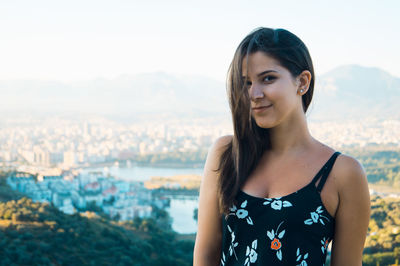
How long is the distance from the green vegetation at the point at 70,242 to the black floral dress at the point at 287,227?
3.31 m

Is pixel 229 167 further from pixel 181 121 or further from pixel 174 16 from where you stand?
pixel 181 121

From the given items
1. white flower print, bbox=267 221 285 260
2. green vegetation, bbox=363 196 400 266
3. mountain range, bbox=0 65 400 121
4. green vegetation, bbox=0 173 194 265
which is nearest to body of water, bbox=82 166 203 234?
green vegetation, bbox=0 173 194 265

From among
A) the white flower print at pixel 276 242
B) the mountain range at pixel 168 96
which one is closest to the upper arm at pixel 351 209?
the white flower print at pixel 276 242

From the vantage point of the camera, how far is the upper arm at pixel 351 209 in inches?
30.2

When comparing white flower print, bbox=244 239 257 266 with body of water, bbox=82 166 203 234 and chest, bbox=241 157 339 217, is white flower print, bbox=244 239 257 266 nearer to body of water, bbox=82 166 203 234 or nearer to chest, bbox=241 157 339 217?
chest, bbox=241 157 339 217

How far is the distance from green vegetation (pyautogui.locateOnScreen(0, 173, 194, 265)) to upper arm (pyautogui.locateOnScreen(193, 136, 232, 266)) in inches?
126

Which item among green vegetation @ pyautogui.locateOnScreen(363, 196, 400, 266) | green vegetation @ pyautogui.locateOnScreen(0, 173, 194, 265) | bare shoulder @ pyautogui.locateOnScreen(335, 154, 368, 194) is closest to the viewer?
bare shoulder @ pyautogui.locateOnScreen(335, 154, 368, 194)

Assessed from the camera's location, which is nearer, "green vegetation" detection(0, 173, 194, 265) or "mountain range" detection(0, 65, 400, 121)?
"green vegetation" detection(0, 173, 194, 265)

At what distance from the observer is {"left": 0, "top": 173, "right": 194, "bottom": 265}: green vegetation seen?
382 cm

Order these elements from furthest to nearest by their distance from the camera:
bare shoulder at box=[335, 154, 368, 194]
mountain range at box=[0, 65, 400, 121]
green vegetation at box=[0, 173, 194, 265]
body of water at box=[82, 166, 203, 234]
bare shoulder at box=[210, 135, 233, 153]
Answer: mountain range at box=[0, 65, 400, 121], body of water at box=[82, 166, 203, 234], green vegetation at box=[0, 173, 194, 265], bare shoulder at box=[210, 135, 233, 153], bare shoulder at box=[335, 154, 368, 194]

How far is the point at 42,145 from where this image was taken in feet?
50.5

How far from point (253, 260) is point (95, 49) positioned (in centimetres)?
2142

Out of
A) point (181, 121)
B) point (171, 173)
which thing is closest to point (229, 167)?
point (171, 173)

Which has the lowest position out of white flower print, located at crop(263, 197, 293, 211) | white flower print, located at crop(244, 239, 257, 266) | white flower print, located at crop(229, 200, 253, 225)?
white flower print, located at crop(244, 239, 257, 266)
